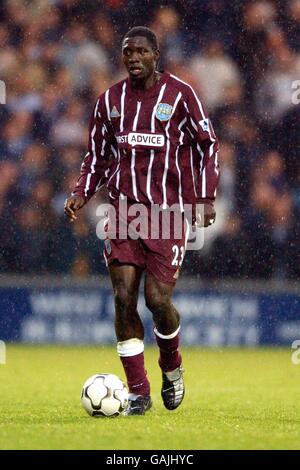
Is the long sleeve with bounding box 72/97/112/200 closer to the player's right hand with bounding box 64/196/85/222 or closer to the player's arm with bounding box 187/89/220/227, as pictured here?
the player's right hand with bounding box 64/196/85/222

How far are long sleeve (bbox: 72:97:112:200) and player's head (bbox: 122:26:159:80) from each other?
36 centimetres

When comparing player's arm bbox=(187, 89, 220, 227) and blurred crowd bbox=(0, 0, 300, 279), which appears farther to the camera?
blurred crowd bbox=(0, 0, 300, 279)

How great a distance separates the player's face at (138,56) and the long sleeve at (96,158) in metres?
0.36

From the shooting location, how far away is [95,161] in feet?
22.3

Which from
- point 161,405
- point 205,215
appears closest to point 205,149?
point 205,215

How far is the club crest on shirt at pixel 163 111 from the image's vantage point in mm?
6500

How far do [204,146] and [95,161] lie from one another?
0.67 m

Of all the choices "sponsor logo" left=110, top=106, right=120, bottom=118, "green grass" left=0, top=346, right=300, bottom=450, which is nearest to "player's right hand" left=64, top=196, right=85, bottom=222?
"sponsor logo" left=110, top=106, right=120, bottom=118

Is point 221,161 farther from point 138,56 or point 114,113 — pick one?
point 138,56

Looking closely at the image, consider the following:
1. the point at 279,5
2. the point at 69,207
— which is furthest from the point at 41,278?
the point at 69,207

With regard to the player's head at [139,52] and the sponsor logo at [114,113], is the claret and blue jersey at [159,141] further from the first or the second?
the player's head at [139,52]

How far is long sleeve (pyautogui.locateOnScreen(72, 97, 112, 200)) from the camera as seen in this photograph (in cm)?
670

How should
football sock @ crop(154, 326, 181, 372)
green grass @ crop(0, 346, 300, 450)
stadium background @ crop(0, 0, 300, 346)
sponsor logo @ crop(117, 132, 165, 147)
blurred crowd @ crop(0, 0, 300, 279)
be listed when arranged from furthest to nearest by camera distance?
1. blurred crowd @ crop(0, 0, 300, 279)
2. stadium background @ crop(0, 0, 300, 346)
3. football sock @ crop(154, 326, 181, 372)
4. sponsor logo @ crop(117, 132, 165, 147)
5. green grass @ crop(0, 346, 300, 450)

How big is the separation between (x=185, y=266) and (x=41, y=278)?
57.4 inches
